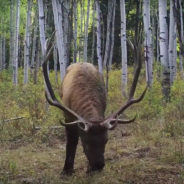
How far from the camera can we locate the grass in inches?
237

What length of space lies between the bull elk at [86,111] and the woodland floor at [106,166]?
1.43ft

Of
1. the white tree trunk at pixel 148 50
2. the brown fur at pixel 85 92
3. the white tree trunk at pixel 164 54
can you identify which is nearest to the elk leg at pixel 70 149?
the brown fur at pixel 85 92

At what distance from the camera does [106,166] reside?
6559mm

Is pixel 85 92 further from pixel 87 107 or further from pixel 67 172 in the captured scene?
pixel 67 172

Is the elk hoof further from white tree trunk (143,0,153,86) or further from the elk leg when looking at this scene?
white tree trunk (143,0,153,86)

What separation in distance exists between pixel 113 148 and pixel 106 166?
139 cm

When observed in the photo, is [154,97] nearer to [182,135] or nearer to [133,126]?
[133,126]

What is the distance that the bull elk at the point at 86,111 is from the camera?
17.3 ft

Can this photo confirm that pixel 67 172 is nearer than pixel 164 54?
Yes

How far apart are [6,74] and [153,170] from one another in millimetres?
21933

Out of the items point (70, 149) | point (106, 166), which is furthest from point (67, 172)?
point (106, 166)

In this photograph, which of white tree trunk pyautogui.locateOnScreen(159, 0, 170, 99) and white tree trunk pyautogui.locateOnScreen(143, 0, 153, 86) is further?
white tree trunk pyautogui.locateOnScreen(143, 0, 153, 86)

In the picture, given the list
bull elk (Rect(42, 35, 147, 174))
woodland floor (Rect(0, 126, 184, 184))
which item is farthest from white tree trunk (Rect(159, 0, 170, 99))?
bull elk (Rect(42, 35, 147, 174))

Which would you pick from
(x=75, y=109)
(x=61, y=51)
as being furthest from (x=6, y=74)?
(x=75, y=109)
